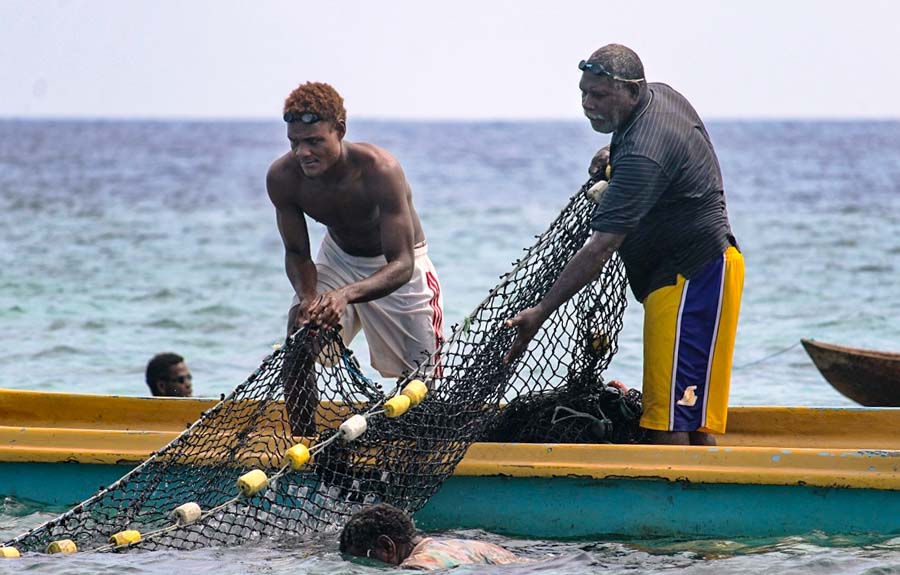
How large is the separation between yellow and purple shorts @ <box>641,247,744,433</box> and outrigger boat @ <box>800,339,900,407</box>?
2.85 m

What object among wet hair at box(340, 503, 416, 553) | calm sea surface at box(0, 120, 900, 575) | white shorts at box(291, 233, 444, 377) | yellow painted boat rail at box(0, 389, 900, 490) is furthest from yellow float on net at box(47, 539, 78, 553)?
white shorts at box(291, 233, 444, 377)

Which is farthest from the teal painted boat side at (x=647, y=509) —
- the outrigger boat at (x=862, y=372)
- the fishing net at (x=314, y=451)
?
the outrigger boat at (x=862, y=372)

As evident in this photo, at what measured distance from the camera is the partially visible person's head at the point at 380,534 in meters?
6.00

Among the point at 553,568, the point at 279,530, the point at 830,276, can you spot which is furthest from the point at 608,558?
the point at 830,276

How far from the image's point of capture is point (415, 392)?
6203 mm

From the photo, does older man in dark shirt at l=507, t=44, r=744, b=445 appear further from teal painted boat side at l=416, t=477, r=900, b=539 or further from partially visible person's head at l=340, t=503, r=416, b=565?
partially visible person's head at l=340, t=503, r=416, b=565

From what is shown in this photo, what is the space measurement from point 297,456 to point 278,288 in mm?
14323

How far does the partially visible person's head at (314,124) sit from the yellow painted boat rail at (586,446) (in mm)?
1167

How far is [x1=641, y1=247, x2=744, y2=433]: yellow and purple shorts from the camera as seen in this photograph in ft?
21.3

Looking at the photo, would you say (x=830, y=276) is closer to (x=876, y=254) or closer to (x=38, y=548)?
→ (x=876, y=254)

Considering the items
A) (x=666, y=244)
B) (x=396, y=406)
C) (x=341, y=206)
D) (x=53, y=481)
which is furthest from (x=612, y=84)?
(x=53, y=481)

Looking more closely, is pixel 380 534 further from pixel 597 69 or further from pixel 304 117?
pixel 597 69

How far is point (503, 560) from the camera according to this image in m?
6.28

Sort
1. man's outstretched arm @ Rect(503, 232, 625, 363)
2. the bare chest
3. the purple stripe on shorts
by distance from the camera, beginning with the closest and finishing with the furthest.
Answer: man's outstretched arm @ Rect(503, 232, 625, 363) → the purple stripe on shorts → the bare chest
